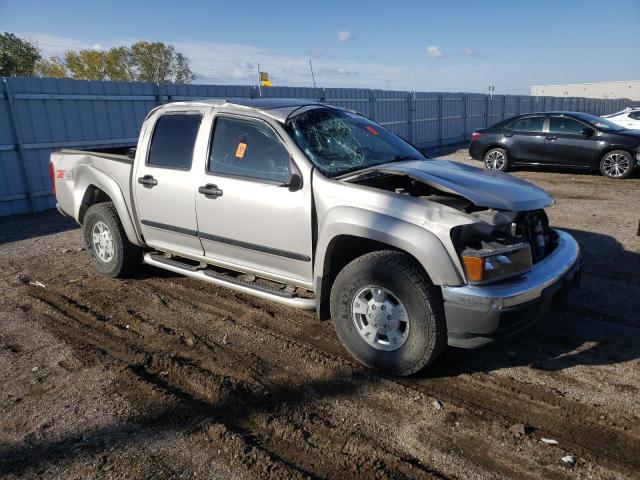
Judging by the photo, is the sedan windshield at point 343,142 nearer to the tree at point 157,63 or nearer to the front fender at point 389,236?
the front fender at point 389,236

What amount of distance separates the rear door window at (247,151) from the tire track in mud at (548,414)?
183 centimetres

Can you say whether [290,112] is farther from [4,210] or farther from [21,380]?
[4,210]

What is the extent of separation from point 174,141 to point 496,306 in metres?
3.20

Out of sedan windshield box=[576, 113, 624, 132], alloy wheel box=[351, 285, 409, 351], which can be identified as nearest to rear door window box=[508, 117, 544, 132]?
sedan windshield box=[576, 113, 624, 132]

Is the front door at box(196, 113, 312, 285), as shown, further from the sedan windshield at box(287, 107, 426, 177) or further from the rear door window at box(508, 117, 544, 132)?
the rear door window at box(508, 117, 544, 132)

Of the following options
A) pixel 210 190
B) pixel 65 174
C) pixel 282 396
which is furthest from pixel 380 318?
pixel 65 174

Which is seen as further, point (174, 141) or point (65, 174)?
point (65, 174)

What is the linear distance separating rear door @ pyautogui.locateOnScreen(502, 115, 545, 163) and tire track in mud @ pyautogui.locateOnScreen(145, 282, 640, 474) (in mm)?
10051

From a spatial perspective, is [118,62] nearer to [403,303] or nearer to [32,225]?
[32,225]

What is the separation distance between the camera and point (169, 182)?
15.0 feet

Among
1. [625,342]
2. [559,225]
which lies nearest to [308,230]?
[625,342]

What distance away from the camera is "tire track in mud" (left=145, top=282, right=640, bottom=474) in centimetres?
271

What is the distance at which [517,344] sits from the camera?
3.95m

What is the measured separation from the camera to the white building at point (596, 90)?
182 feet
